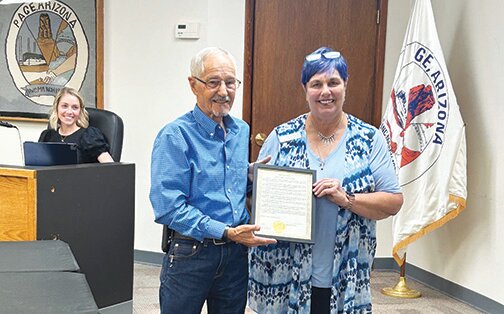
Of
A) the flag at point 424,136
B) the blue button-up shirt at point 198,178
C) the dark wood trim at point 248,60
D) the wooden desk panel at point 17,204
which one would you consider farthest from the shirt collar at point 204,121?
the dark wood trim at point 248,60

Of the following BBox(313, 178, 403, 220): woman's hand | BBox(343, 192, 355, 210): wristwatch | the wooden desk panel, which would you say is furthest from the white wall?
BBox(343, 192, 355, 210): wristwatch

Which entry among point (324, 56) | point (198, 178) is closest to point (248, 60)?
point (324, 56)

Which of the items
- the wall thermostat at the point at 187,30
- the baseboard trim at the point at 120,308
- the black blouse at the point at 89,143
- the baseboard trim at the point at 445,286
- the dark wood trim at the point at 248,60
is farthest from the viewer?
the wall thermostat at the point at 187,30

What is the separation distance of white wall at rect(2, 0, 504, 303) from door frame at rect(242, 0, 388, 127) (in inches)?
2.0

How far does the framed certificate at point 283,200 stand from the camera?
1.89 meters

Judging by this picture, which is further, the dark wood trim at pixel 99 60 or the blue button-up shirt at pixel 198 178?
the dark wood trim at pixel 99 60

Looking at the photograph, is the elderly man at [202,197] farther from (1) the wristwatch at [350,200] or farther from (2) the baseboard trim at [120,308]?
(2) the baseboard trim at [120,308]

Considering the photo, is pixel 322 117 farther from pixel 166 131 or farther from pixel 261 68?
pixel 261 68

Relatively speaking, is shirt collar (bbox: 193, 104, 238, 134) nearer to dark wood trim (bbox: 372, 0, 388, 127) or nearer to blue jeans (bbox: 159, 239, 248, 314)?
blue jeans (bbox: 159, 239, 248, 314)

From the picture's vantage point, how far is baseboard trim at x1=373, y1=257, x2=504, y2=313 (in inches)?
153

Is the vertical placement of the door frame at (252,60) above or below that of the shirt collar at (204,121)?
above

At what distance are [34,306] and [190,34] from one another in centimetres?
351

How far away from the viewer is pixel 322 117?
1.95m

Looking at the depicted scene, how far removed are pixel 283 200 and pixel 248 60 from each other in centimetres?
270
